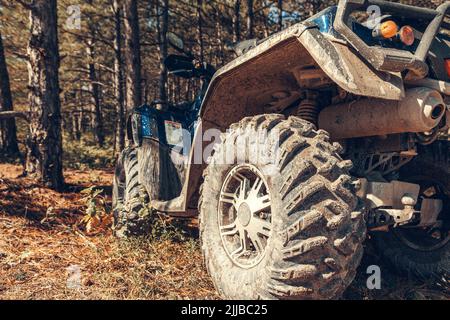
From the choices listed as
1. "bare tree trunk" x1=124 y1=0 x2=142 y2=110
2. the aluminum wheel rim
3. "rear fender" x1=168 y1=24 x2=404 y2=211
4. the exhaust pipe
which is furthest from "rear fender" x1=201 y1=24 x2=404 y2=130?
"bare tree trunk" x1=124 y1=0 x2=142 y2=110

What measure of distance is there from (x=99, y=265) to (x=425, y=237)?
2.80 metres

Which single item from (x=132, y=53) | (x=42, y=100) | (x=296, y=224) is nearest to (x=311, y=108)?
(x=296, y=224)

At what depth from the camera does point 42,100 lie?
20.0 ft

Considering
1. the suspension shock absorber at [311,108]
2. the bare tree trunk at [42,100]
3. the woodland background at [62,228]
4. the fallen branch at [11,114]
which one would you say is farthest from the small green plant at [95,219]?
the suspension shock absorber at [311,108]

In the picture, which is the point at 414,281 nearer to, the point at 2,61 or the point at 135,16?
the point at 135,16

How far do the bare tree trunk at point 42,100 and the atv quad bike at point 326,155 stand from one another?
10.2ft

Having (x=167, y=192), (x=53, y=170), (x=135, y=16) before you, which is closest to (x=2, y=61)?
(x=135, y=16)

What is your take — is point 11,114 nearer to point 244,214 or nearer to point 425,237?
point 244,214

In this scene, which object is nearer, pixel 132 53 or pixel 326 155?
Answer: pixel 326 155

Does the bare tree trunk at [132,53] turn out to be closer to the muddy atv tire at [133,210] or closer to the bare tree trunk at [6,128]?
the bare tree trunk at [6,128]

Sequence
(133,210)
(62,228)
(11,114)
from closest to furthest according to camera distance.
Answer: (133,210) < (62,228) < (11,114)

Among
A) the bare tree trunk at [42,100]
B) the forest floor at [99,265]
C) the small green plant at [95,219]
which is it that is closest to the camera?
the forest floor at [99,265]

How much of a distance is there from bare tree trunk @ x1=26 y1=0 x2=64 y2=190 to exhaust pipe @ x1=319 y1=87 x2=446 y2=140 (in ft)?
14.9

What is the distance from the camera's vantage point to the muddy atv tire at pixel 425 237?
129 inches
